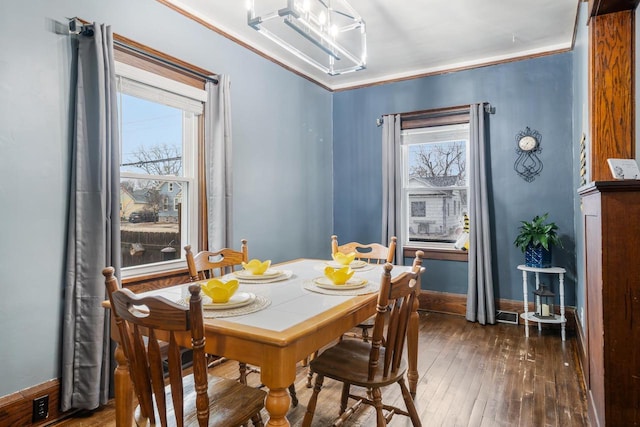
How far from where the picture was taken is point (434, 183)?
14.6 feet

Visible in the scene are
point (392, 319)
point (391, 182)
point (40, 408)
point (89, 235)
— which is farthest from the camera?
point (391, 182)

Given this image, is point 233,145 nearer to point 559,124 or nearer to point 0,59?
point 0,59

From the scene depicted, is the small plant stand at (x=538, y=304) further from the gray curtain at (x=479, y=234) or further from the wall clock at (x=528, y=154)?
the wall clock at (x=528, y=154)

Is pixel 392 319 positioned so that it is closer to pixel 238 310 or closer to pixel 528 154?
pixel 238 310

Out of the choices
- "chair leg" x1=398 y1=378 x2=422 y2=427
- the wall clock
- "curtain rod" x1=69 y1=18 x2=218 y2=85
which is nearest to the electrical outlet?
"chair leg" x1=398 y1=378 x2=422 y2=427

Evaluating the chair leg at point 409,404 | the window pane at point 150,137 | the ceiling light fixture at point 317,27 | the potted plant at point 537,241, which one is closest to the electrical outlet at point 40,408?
the window pane at point 150,137

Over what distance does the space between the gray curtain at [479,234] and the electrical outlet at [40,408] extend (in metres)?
3.51

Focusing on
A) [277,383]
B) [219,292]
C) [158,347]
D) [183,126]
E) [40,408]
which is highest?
[183,126]

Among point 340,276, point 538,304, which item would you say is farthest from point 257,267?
point 538,304

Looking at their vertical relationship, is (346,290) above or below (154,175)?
below

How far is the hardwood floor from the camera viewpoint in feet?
7.05

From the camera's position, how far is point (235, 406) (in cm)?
143

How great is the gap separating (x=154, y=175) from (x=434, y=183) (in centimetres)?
298

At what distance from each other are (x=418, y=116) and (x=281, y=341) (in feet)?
12.2
